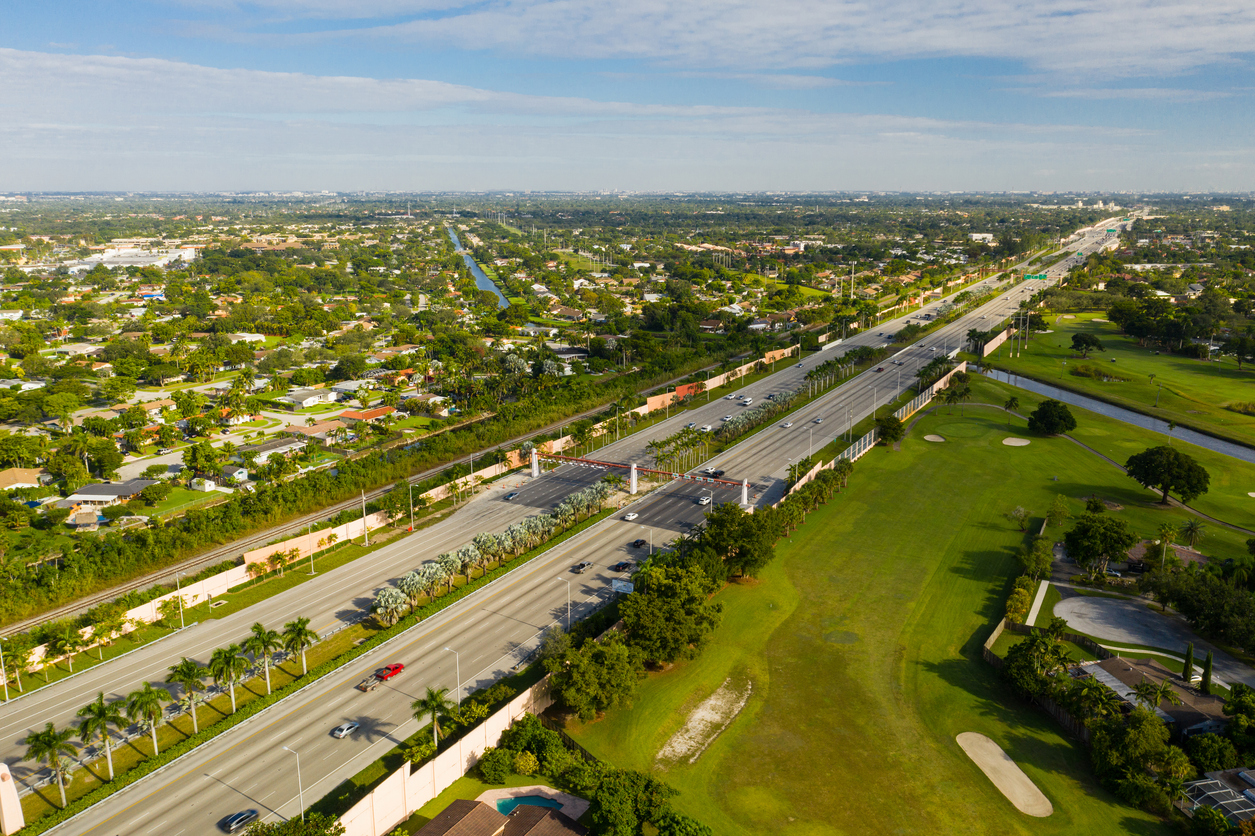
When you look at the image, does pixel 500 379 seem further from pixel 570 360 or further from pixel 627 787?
pixel 627 787

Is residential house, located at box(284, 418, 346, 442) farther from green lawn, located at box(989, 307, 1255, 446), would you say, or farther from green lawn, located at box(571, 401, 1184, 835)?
green lawn, located at box(989, 307, 1255, 446)

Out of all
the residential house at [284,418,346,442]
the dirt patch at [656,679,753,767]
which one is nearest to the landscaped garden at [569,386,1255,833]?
the dirt patch at [656,679,753,767]

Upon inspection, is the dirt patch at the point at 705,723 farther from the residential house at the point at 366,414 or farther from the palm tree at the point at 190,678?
the residential house at the point at 366,414

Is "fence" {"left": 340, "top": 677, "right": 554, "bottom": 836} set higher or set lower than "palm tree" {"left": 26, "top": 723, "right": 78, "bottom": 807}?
lower

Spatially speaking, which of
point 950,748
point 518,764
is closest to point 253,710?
point 518,764

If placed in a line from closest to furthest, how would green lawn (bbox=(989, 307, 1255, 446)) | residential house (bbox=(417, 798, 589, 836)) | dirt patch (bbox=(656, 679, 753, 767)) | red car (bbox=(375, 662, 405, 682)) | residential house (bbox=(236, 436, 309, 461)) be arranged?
residential house (bbox=(417, 798, 589, 836)) < dirt patch (bbox=(656, 679, 753, 767)) < red car (bbox=(375, 662, 405, 682)) < residential house (bbox=(236, 436, 309, 461)) < green lawn (bbox=(989, 307, 1255, 446))

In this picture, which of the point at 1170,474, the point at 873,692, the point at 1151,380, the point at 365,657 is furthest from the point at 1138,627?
the point at 1151,380

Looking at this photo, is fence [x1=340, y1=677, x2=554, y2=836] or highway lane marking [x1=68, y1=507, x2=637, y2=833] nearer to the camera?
fence [x1=340, y1=677, x2=554, y2=836]
